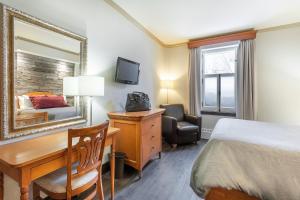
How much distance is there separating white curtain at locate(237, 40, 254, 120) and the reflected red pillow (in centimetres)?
340

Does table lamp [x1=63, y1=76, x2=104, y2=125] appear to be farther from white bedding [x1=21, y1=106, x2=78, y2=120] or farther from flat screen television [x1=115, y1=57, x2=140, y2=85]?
flat screen television [x1=115, y1=57, x2=140, y2=85]

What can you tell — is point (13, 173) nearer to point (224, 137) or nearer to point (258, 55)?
point (224, 137)

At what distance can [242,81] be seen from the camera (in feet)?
11.4

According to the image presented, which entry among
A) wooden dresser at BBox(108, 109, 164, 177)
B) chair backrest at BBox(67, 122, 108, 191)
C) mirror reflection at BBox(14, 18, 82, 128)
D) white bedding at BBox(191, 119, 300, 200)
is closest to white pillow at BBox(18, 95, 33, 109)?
mirror reflection at BBox(14, 18, 82, 128)

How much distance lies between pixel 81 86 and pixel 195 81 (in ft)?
9.65

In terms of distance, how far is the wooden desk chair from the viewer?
4.00 ft

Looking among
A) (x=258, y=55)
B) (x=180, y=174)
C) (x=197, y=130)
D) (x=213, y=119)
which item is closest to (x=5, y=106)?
(x=180, y=174)

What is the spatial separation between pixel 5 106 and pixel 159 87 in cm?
329

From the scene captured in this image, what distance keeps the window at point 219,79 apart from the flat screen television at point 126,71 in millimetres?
2063

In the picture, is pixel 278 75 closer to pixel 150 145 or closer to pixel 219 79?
pixel 219 79

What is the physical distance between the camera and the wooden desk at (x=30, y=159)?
102 centimetres

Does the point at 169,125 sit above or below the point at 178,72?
below

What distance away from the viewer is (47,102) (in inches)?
65.4

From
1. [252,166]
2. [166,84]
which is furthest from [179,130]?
[252,166]
